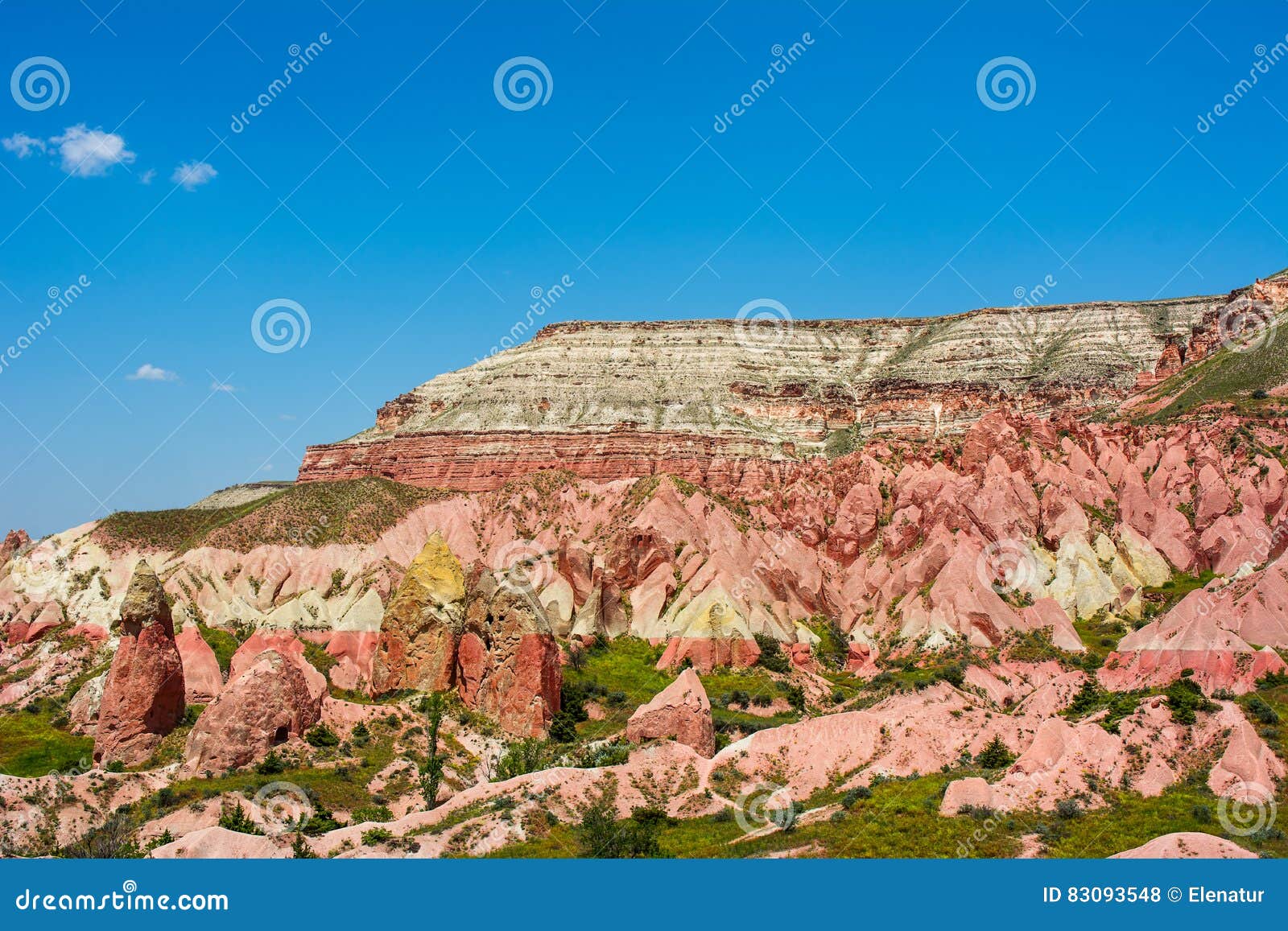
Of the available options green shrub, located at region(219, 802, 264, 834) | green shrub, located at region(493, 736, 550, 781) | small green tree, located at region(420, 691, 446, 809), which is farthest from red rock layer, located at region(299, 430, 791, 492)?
green shrub, located at region(219, 802, 264, 834)

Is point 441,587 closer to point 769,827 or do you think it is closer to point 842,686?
point 842,686

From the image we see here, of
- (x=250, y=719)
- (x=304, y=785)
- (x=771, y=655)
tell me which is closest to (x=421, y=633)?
(x=250, y=719)

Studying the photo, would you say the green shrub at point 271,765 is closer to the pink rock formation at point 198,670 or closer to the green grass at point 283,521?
the pink rock formation at point 198,670

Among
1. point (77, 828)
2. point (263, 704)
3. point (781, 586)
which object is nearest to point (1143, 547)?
point (781, 586)

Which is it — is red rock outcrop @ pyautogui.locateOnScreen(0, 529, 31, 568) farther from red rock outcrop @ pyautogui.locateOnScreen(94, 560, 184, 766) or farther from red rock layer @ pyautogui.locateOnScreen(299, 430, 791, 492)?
red rock outcrop @ pyautogui.locateOnScreen(94, 560, 184, 766)

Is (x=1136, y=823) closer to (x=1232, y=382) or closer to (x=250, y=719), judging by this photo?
(x=250, y=719)
